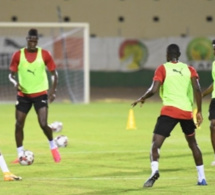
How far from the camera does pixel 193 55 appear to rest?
146ft

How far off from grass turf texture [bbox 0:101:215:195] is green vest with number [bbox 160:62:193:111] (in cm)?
118

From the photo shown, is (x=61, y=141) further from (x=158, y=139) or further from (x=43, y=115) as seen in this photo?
(x=158, y=139)

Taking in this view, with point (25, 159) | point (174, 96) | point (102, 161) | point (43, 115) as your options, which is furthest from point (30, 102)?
point (174, 96)

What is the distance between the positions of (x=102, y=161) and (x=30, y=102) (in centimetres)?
168

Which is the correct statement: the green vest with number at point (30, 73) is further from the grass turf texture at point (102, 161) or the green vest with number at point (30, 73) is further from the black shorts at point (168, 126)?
the black shorts at point (168, 126)

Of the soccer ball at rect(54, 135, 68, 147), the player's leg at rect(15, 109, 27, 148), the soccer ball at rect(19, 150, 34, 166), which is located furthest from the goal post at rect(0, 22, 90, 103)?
the soccer ball at rect(19, 150, 34, 166)

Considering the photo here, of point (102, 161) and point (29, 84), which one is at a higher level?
point (29, 84)

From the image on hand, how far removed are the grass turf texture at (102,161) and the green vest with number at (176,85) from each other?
1.18 meters

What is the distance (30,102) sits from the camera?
1692cm

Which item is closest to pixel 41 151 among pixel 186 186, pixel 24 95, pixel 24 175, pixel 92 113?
pixel 24 95

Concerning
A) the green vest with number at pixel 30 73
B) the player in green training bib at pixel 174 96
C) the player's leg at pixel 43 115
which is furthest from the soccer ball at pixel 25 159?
the player in green training bib at pixel 174 96

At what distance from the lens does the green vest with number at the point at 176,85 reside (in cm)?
1324

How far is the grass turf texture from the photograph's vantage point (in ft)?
43.1

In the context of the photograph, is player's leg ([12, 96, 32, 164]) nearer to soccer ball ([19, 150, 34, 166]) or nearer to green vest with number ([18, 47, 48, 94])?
green vest with number ([18, 47, 48, 94])
